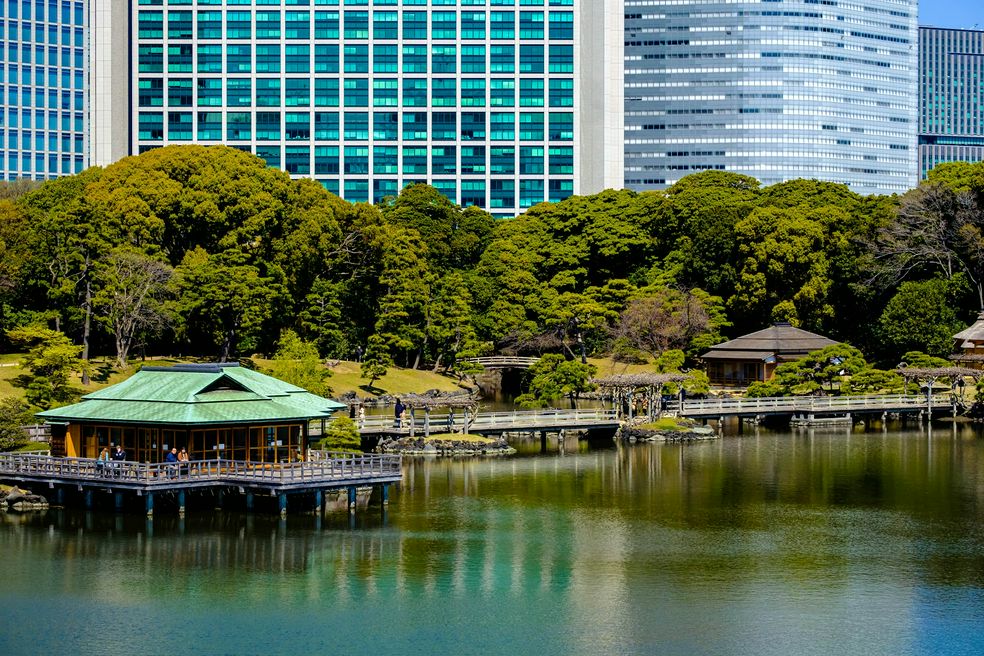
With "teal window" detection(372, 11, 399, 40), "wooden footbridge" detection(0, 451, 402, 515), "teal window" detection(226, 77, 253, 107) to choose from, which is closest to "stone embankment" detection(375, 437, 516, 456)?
"wooden footbridge" detection(0, 451, 402, 515)

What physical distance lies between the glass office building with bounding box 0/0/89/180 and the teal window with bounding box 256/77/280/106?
1797 cm

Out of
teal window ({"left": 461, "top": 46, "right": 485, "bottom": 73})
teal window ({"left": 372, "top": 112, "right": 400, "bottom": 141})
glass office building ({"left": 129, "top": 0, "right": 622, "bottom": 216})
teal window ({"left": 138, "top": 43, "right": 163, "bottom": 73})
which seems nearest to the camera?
teal window ({"left": 138, "top": 43, "right": 163, "bottom": 73})

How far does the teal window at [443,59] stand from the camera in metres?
148

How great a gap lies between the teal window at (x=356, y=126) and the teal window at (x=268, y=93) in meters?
7.62

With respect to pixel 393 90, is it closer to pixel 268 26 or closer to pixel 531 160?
pixel 268 26

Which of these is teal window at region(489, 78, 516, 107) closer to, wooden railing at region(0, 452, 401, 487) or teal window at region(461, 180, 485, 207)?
teal window at region(461, 180, 485, 207)

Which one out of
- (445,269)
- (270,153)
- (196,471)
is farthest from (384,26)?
(196,471)

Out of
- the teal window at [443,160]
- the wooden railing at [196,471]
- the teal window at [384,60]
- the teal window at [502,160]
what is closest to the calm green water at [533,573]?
the wooden railing at [196,471]

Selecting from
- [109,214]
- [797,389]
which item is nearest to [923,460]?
[797,389]

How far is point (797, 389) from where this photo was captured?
8125 cm

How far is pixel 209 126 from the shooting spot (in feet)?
479

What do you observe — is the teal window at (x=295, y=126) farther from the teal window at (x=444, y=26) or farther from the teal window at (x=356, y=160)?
the teal window at (x=444, y=26)

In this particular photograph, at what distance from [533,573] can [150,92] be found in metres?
118

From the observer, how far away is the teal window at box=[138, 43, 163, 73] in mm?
146000
